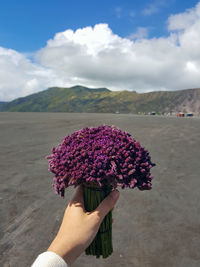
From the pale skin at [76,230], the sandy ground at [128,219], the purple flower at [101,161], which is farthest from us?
the sandy ground at [128,219]

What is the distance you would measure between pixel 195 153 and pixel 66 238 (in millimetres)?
14571

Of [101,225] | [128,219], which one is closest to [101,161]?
[101,225]

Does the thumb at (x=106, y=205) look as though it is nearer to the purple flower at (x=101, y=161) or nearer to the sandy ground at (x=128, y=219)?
the purple flower at (x=101, y=161)

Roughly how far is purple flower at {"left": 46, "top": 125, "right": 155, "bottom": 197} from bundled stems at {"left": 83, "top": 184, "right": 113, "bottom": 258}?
0.09 metres

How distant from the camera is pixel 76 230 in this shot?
78.1 inches

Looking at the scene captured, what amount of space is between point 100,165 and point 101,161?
0.06m

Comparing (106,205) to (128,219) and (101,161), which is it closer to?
(101,161)

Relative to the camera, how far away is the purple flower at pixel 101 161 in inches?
91.1

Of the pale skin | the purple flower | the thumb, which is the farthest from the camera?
the purple flower

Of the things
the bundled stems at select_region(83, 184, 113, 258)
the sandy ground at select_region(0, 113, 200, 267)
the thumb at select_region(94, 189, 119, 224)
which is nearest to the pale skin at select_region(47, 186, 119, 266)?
the thumb at select_region(94, 189, 119, 224)

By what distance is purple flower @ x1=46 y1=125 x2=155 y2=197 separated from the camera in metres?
2.31

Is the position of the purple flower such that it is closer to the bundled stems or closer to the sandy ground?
the bundled stems

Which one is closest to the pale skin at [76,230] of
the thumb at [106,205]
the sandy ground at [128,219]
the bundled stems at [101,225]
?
the thumb at [106,205]

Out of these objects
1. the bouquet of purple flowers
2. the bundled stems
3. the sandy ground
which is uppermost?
the bouquet of purple flowers
